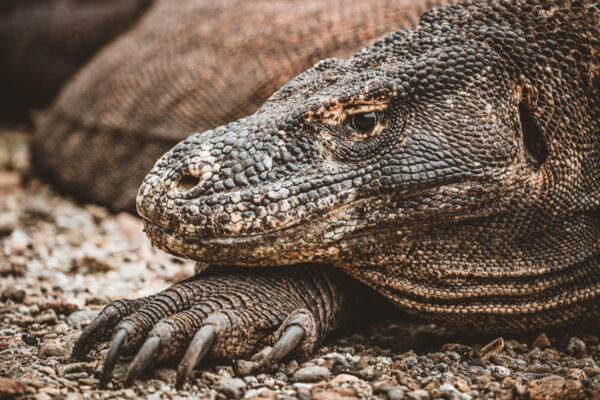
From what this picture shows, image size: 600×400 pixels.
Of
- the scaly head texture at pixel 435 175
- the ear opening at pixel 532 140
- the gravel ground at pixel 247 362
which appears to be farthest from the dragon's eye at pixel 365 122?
the gravel ground at pixel 247 362

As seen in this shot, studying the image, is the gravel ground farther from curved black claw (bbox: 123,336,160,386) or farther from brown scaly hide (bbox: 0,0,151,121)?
brown scaly hide (bbox: 0,0,151,121)

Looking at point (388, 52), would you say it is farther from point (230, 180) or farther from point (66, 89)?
point (66, 89)

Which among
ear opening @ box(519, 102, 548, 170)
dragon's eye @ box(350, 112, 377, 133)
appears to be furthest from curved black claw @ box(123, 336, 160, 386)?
ear opening @ box(519, 102, 548, 170)

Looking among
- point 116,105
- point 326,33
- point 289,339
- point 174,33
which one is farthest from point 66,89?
point 289,339

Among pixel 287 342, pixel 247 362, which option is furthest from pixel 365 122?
pixel 247 362

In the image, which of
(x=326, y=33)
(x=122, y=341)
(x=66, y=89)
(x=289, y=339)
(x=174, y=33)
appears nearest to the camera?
(x=122, y=341)
